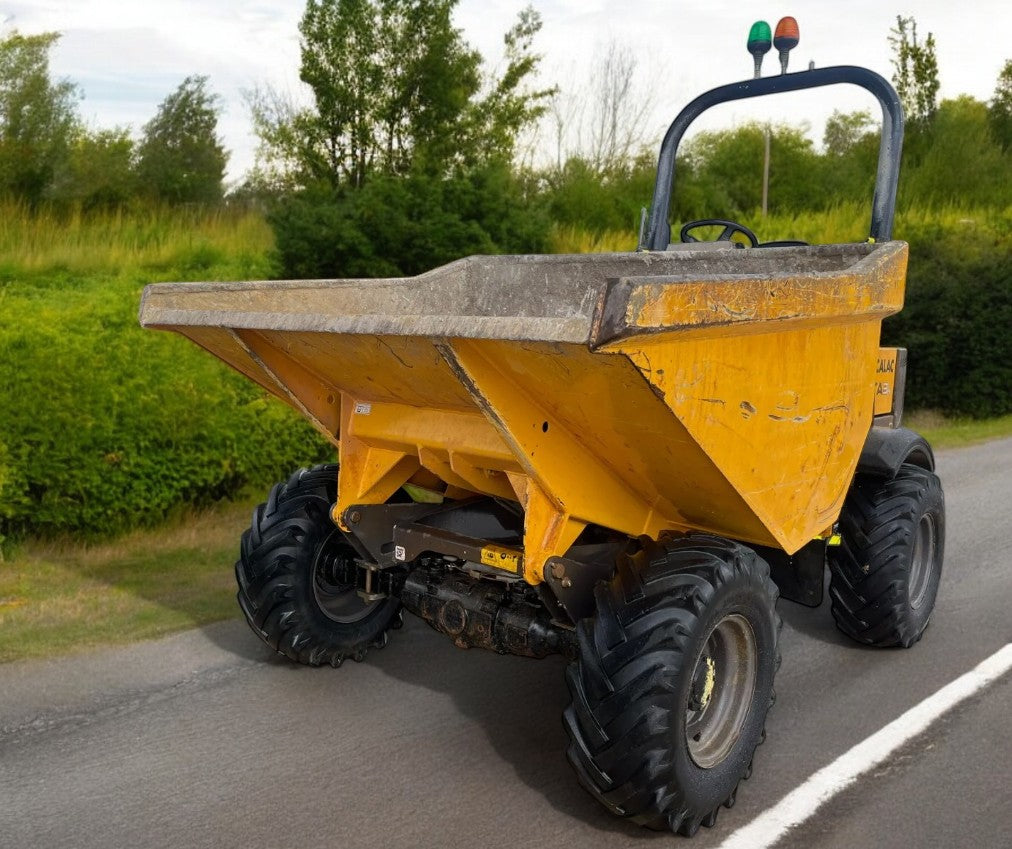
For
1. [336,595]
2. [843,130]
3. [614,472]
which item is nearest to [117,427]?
[336,595]

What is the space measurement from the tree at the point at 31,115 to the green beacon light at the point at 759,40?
36.7ft

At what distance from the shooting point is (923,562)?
17.2 ft

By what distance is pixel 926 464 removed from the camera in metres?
5.25

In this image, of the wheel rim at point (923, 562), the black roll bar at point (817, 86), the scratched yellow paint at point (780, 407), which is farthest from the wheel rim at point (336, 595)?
the wheel rim at point (923, 562)

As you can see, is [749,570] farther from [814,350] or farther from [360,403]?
[360,403]

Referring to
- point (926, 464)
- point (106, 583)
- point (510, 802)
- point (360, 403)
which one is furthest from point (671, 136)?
point (106, 583)

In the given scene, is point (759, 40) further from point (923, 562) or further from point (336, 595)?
point (336, 595)

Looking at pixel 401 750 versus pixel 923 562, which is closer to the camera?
pixel 401 750

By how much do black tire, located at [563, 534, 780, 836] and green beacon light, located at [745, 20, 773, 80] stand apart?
244 centimetres

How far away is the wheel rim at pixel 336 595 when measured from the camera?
179 inches

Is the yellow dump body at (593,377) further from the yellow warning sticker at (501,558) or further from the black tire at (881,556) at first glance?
the black tire at (881,556)

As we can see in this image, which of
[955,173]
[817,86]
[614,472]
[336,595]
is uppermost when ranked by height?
[955,173]

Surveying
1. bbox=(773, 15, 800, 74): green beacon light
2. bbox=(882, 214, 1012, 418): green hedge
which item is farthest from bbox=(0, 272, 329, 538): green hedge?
bbox=(882, 214, 1012, 418): green hedge

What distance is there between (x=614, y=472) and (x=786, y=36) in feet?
7.92
